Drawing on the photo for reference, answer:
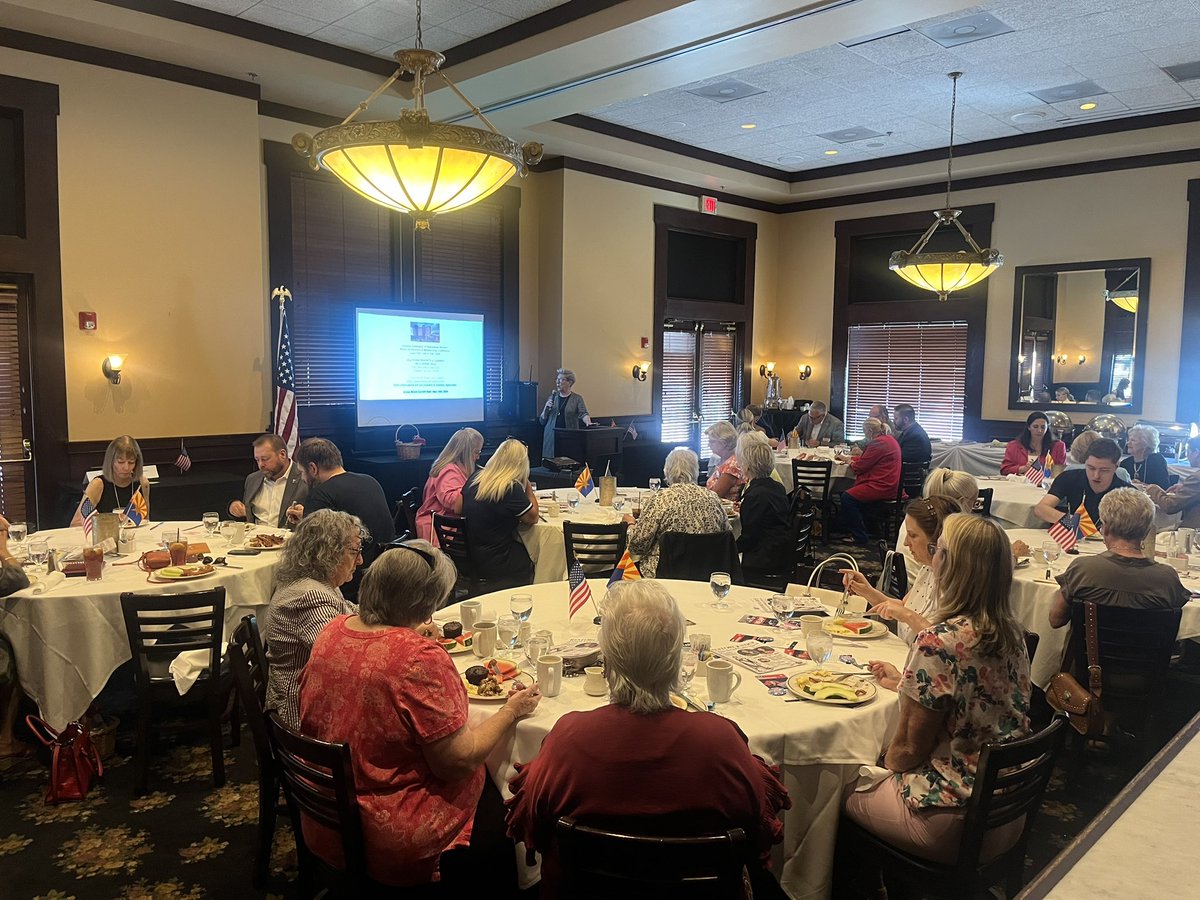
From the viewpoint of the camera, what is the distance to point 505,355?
1020cm

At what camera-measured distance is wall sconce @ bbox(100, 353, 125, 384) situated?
671 centimetres

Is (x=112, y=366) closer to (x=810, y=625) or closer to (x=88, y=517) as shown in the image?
(x=88, y=517)

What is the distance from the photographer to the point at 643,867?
1.74 m

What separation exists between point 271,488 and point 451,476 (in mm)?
1155

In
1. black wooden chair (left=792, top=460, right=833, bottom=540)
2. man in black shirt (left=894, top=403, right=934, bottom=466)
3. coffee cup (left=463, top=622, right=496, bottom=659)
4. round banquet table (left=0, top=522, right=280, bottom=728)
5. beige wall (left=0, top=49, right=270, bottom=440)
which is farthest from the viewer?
man in black shirt (left=894, top=403, right=934, bottom=466)

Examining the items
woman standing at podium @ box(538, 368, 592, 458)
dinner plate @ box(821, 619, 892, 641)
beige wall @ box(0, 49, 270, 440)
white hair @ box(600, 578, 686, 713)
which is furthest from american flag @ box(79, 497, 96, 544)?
woman standing at podium @ box(538, 368, 592, 458)

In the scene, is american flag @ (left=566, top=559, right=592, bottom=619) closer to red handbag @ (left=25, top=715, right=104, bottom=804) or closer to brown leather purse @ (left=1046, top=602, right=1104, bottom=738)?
brown leather purse @ (left=1046, top=602, right=1104, bottom=738)

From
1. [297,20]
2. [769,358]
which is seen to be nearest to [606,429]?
[769,358]

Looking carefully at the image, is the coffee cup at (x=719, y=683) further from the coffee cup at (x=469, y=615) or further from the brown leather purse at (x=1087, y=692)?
the brown leather purse at (x=1087, y=692)

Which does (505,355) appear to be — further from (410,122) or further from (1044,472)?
(410,122)

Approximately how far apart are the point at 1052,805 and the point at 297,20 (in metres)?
7.08

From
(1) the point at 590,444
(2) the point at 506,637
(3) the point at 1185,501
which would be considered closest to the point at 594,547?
(2) the point at 506,637

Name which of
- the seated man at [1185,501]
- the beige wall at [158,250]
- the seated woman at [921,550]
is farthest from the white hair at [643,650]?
the beige wall at [158,250]

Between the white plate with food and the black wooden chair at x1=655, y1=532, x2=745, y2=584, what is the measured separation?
1674 millimetres
